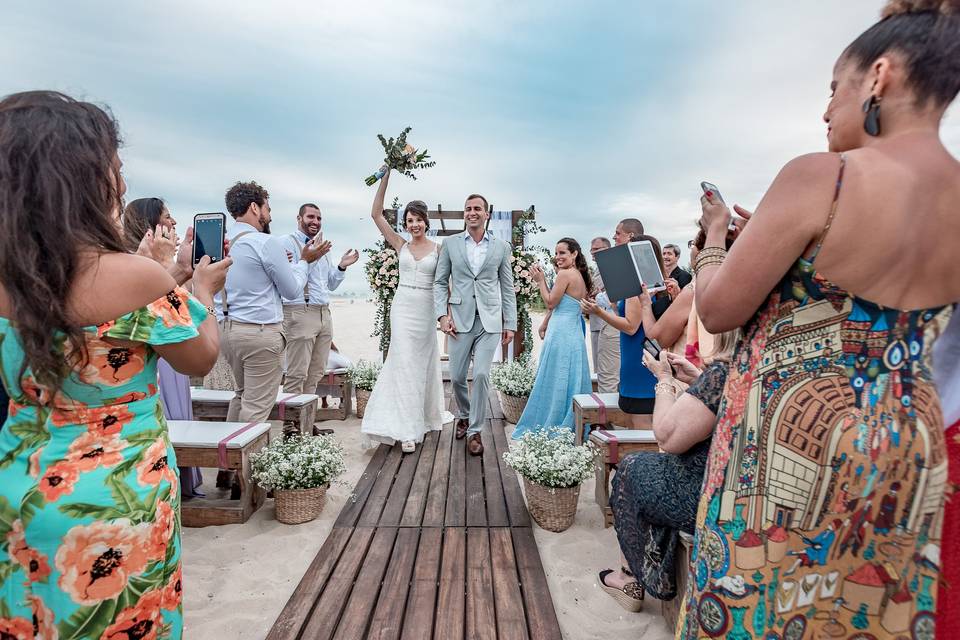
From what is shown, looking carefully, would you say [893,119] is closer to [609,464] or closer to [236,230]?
[609,464]

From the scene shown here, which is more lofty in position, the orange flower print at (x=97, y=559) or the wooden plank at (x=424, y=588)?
the orange flower print at (x=97, y=559)

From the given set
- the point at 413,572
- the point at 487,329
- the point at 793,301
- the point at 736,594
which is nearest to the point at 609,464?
the point at 413,572


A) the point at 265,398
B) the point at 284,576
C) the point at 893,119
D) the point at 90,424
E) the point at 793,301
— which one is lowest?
the point at 284,576

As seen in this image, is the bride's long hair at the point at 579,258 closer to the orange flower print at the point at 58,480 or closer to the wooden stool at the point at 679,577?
the wooden stool at the point at 679,577

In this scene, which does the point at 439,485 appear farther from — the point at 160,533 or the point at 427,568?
the point at 160,533

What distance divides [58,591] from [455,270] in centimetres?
389

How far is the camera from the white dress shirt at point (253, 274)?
3754 mm

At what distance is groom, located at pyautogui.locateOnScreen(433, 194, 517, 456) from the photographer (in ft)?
15.8

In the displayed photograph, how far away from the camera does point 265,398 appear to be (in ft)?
12.8

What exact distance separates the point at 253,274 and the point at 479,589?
270 centimetres

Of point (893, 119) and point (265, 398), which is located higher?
point (893, 119)

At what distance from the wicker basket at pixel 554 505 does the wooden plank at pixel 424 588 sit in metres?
0.67

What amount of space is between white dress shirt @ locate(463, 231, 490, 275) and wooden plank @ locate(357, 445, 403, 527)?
189 cm

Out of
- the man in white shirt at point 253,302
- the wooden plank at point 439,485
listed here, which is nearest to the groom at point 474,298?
the wooden plank at point 439,485
